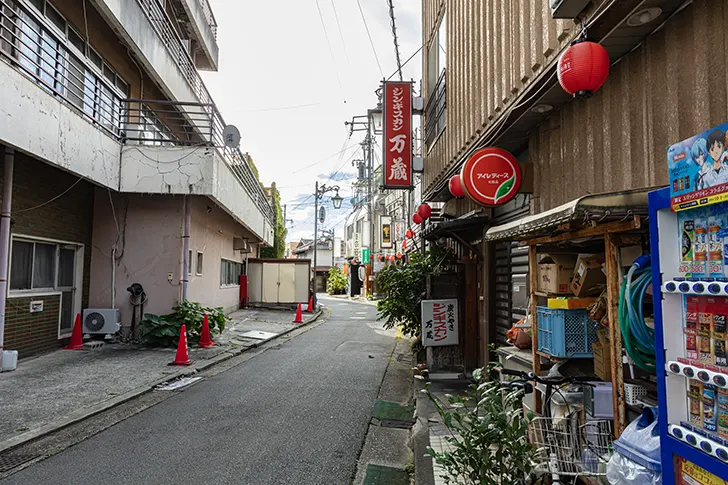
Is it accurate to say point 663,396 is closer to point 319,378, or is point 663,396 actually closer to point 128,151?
point 319,378

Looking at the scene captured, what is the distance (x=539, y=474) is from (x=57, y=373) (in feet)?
28.9

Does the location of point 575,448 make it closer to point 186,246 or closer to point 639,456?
point 639,456

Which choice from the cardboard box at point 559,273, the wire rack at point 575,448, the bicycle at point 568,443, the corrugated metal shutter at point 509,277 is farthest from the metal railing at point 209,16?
the wire rack at point 575,448

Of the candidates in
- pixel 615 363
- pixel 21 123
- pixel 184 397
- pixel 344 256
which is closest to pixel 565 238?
pixel 615 363

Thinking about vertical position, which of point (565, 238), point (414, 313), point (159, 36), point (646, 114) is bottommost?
point (414, 313)

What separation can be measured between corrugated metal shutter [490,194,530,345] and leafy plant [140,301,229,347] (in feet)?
25.6

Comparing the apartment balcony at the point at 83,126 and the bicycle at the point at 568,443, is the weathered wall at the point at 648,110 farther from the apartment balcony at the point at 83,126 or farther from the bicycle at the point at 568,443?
the apartment balcony at the point at 83,126

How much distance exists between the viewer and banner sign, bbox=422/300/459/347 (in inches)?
372

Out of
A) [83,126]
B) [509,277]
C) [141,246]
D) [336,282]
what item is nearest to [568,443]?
[509,277]

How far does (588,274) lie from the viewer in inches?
168

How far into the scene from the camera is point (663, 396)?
105 inches

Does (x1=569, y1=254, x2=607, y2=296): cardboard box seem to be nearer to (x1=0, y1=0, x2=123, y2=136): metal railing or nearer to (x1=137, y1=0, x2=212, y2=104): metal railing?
(x1=0, y1=0, x2=123, y2=136): metal railing

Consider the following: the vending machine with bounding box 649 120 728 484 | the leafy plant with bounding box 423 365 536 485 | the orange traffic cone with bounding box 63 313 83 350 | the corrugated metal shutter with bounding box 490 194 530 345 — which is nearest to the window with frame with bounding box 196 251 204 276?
the orange traffic cone with bounding box 63 313 83 350

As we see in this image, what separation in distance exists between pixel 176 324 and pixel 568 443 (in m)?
10.7
